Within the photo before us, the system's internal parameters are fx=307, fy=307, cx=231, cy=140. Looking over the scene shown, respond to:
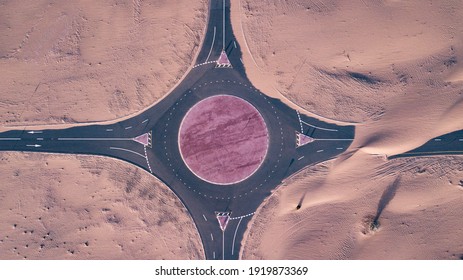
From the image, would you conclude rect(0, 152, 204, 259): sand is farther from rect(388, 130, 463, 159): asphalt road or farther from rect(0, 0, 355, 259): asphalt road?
rect(388, 130, 463, 159): asphalt road

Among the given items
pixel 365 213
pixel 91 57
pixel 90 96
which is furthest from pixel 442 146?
pixel 91 57

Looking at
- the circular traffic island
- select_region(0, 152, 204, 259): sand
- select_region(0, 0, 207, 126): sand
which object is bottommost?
select_region(0, 152, 204, 259): sand

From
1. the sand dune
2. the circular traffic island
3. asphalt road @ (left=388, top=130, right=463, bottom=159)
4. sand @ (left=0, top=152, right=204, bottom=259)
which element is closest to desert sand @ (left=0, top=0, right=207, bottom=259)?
sand @ (left=0, top=152, right=204, bottom=259)

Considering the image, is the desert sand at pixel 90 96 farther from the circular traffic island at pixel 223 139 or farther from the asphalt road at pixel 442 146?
the asphalt road at pixel 442 146

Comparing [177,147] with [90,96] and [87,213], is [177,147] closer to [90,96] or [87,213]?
[90,96]
